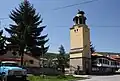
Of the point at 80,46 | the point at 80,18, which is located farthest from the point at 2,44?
the point at 80,18

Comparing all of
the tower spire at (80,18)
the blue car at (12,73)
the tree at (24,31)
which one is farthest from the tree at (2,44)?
the blue car at (12,73)

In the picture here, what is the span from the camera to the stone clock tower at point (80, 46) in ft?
212

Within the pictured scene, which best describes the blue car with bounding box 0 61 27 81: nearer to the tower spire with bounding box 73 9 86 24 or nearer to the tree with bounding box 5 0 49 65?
the tree with bounding box 5 0 49 65

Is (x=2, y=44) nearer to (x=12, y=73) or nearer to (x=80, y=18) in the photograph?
(x=80, y=18)

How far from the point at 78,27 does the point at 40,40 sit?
15.3 m

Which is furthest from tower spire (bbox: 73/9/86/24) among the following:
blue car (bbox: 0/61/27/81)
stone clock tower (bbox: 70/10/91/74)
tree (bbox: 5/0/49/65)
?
blue car (bbox: 0/61/27/81)

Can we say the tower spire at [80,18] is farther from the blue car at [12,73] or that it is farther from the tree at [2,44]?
the blue car at [12,73]

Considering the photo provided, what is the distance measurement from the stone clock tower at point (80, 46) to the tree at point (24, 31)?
42.1ft

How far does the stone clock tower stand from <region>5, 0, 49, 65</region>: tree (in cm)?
1284

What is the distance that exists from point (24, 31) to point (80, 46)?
1834 centimetres

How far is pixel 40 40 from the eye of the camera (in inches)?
2124

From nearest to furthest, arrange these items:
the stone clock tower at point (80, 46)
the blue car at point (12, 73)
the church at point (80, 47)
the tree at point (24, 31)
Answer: the blue car at point (12, 73), the tree at point (24, 31), the church at point (80, 47), the stone clock tower at point (80, 46)

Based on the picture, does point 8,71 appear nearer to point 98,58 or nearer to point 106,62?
point 98,58

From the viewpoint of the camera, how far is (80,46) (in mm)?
65438
